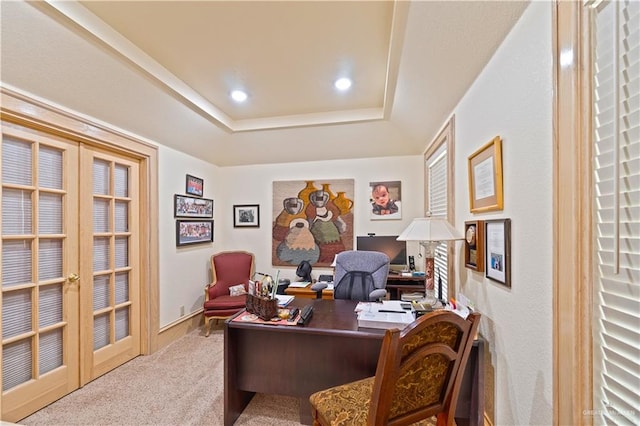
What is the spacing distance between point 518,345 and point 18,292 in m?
3.24

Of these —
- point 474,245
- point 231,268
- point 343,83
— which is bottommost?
point 231,268

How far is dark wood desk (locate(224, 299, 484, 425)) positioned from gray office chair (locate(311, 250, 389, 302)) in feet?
2.27

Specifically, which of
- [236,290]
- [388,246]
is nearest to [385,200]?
[388,246]

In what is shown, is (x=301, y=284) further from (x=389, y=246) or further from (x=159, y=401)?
(x=159, y=401)

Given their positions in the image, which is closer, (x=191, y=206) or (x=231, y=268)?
(x=191, y=206)

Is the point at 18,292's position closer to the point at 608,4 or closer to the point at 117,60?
the point at 117,60

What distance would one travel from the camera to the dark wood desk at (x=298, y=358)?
5.80ft

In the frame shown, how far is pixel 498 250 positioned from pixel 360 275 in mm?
1419

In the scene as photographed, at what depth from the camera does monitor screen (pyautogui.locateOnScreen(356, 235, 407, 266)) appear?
3.68 metres

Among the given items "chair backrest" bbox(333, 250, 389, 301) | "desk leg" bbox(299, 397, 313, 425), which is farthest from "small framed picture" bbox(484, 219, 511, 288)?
"desk leg" bbox(299, 397, 313, 425)

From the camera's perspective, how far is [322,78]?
96.9 inches

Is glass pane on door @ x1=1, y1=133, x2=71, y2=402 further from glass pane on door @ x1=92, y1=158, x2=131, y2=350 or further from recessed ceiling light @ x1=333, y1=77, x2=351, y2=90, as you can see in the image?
recessed ceiling light @ x1=333, y1=77, x2=351, y2=90

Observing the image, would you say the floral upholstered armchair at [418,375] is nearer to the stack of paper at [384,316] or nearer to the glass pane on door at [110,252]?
the stack of paper at [384,316]

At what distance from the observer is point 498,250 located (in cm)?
148
